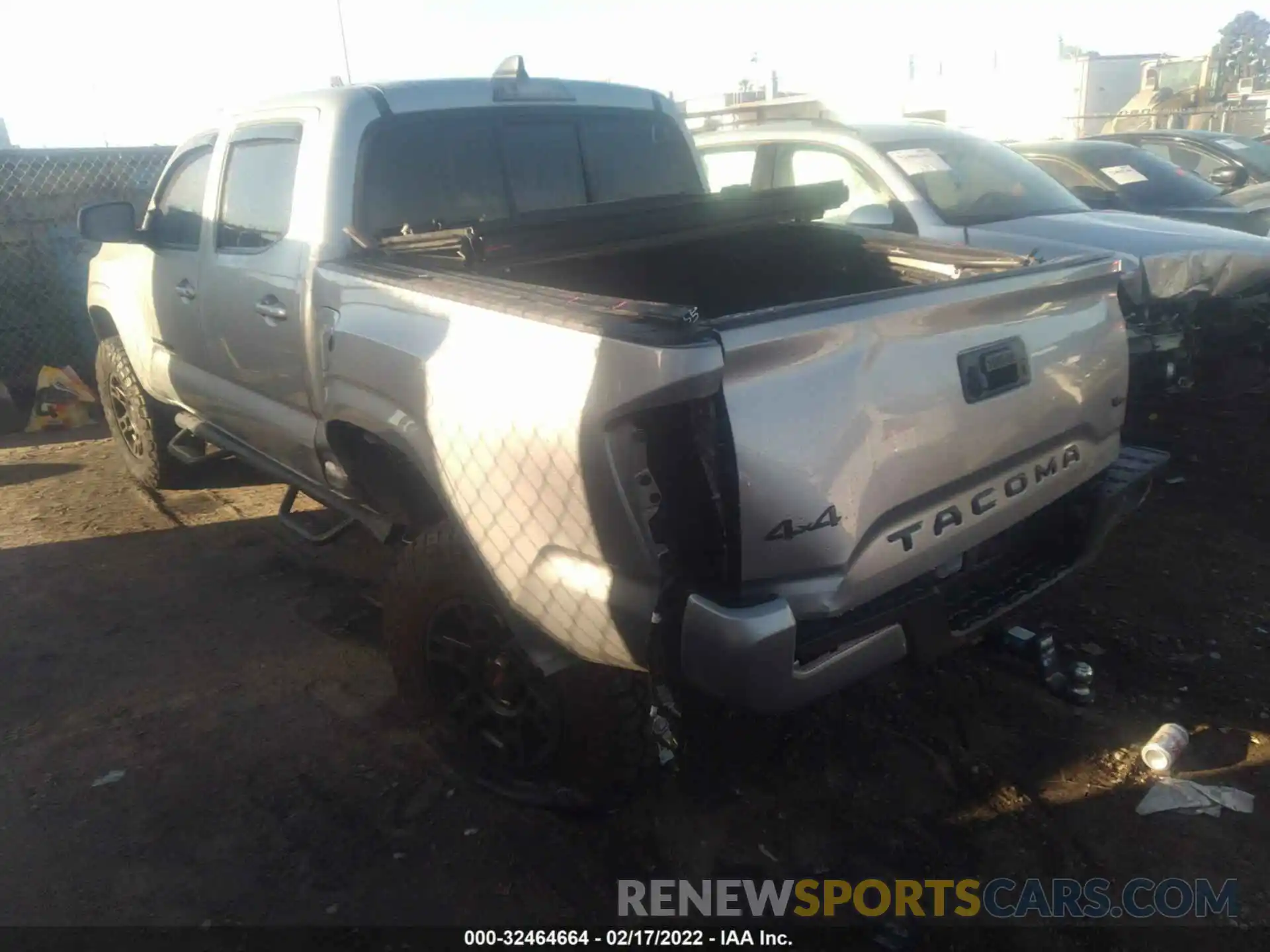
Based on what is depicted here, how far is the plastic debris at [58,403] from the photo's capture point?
7.34 m

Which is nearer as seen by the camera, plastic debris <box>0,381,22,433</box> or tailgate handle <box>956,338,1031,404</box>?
tailgate handle <box>956,338,1031,404</box>

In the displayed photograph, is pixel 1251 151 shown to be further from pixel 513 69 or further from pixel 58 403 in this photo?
pixel 58 403

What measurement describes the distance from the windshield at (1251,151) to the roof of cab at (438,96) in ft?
26.9

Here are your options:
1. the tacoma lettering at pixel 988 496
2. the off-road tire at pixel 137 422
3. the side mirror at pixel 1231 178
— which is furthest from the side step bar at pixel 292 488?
the side mirror at pixel 1231 178

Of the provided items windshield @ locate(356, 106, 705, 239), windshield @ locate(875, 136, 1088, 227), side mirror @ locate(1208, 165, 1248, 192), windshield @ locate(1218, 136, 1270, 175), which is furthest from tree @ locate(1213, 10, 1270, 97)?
windshield @ locate(356, 106, 705, 239)

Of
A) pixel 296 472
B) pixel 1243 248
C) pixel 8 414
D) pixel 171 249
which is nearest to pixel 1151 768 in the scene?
pixel 296 472

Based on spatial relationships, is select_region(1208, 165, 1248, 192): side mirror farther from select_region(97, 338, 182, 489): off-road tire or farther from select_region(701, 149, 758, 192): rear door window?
select_region(97, 338, 182, 489): off-road tire

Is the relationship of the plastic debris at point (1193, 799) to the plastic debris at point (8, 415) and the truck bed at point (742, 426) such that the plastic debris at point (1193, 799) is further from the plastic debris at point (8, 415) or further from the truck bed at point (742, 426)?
the plastic debris at point (8, 415)

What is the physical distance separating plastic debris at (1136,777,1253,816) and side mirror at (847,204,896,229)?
3.19 meters

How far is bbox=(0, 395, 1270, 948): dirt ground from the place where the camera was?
100 inches

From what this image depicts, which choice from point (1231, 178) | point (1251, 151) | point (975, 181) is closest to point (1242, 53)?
point (1251, 151)

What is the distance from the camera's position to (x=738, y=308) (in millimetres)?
3543

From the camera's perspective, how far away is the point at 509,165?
371 centimetres

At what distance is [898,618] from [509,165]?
2.38m
